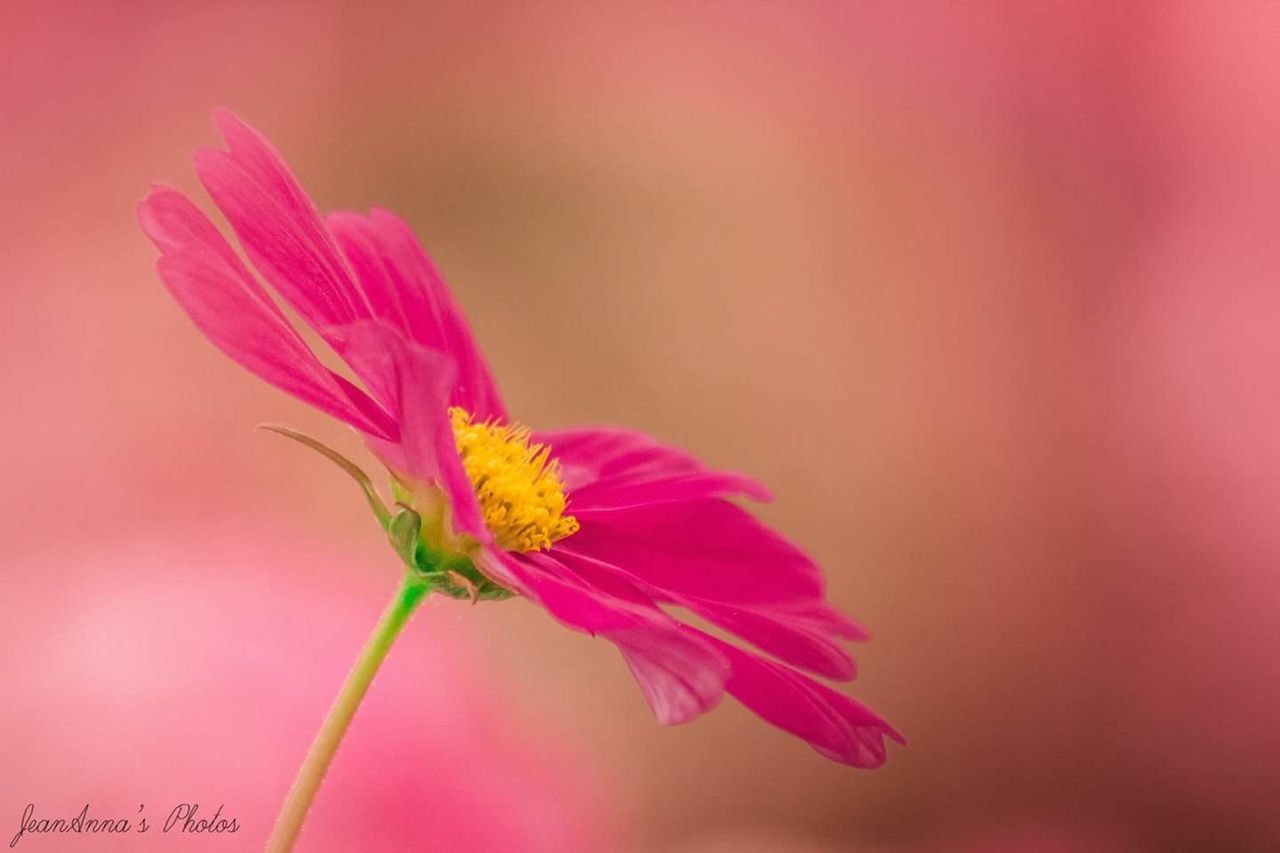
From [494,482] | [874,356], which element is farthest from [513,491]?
[874,356]

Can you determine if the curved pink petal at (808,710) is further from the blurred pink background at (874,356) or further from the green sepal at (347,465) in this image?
the blurred pink background at (874,356)

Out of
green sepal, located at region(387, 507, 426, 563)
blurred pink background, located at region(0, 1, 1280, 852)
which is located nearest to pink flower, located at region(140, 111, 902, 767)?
green sepal, located at region(387, 507, 426, 563)

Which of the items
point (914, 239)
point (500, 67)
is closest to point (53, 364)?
point (500, 67)

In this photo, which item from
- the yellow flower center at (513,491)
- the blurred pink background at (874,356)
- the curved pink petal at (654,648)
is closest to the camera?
the curved pink petal at (654,648)

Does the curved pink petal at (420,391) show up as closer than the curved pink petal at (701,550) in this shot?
Yes

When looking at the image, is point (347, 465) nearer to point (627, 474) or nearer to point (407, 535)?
point (407, 535)

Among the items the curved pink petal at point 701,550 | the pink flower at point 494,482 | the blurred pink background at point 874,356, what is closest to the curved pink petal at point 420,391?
the pink flower at point 494,482

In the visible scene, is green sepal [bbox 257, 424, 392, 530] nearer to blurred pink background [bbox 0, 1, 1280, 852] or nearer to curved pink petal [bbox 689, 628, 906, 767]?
curved pink petal [bbox 689, 628, 906, 767]
